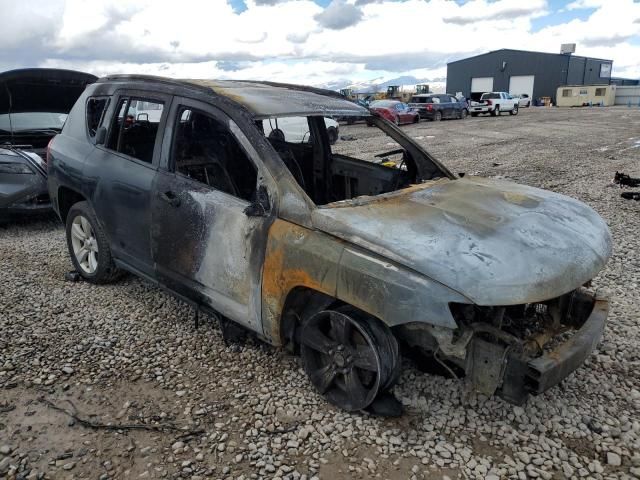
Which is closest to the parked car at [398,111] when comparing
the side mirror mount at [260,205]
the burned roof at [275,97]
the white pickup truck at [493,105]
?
the white pickup truck at [493,105]

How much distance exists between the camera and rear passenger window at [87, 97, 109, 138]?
418 centimetres

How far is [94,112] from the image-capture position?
4.29 m

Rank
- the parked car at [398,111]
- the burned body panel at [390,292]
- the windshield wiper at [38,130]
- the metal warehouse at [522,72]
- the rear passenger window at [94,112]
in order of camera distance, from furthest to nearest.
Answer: the metal warehouse at [522,72] < the parked car at [398,111] < the windshield wiper at [38,130] < the rear passenger window at [94,112] < the burned body panel at [390,292]

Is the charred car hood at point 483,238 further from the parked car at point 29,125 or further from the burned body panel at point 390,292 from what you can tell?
the parked car at point 29,125

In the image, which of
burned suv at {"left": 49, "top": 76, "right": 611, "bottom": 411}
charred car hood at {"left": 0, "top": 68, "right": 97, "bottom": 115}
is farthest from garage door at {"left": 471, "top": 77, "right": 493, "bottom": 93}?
burned suv at {"left": 49, "top": 76, "right": 611, "bottom": 411}

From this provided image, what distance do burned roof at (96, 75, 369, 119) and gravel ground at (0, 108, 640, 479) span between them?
166 centimetres

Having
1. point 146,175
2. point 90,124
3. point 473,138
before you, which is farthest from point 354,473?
point 473,138

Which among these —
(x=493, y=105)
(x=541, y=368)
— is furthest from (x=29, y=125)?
(x=493, y=105)

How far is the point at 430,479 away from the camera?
237cm

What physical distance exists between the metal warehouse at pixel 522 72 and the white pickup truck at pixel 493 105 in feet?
63.5

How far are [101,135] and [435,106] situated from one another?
23.7m

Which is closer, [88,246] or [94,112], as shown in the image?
[94,112]

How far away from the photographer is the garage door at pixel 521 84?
5016cm

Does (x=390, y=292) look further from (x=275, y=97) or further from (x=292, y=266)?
(x=275, y=97)
